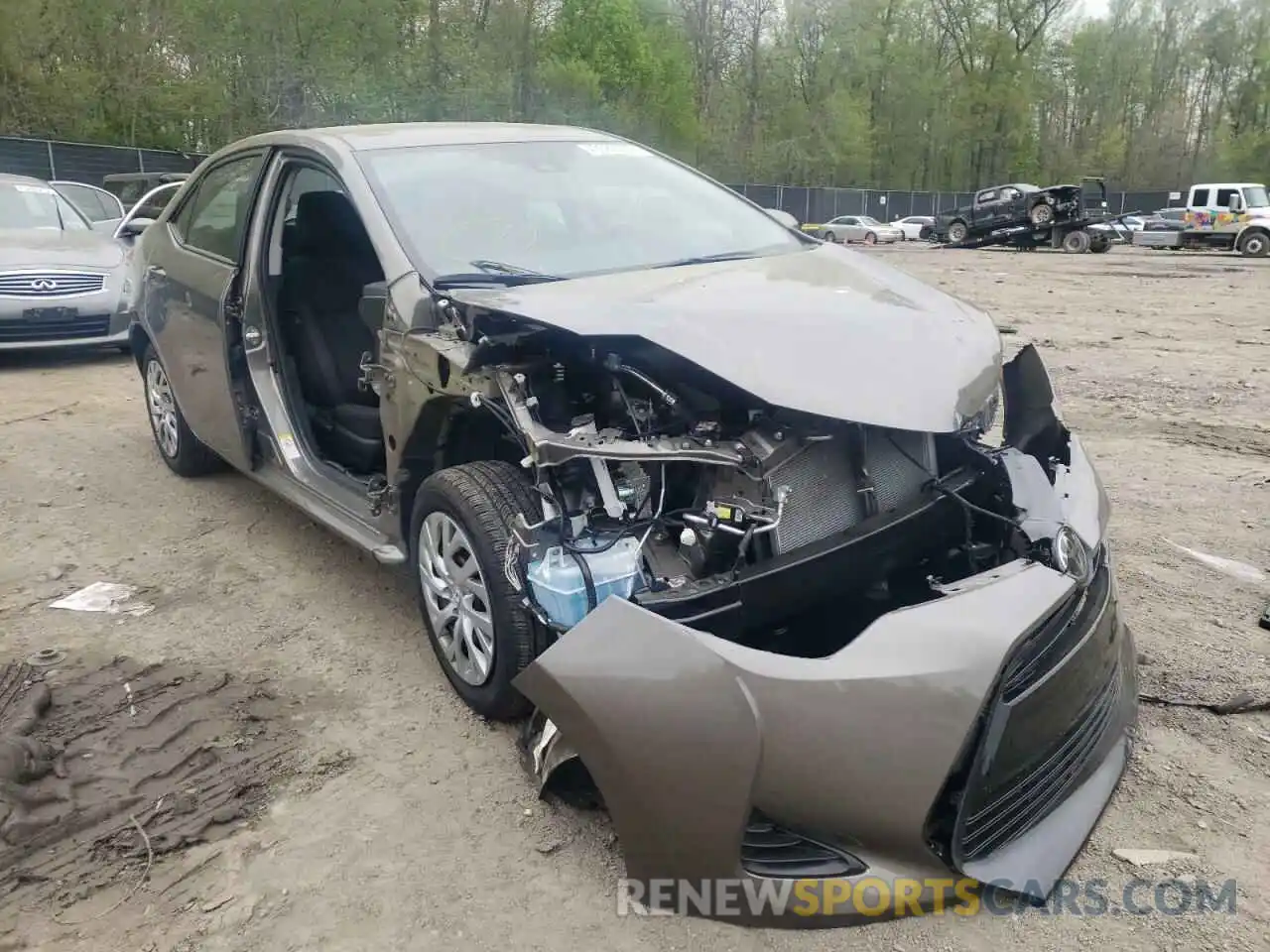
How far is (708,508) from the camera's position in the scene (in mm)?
2477

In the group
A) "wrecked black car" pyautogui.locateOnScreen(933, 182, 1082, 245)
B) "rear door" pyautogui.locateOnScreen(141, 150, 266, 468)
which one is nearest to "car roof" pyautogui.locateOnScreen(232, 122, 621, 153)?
"rear door" pyautogui.locateOnScreen(141, 150, 266, 468)

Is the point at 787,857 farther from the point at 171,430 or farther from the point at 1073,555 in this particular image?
the point at 171,430

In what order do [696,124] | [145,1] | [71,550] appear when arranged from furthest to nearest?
[696,124], [145,1], [71,550]

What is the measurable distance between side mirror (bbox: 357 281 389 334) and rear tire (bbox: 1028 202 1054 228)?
1082 inches

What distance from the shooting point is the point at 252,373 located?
401 cm

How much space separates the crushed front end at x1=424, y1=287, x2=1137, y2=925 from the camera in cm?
200

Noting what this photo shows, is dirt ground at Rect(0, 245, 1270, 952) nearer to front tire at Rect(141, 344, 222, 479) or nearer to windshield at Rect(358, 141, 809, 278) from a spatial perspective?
front tire at Rect(141, 344, 222, 479)

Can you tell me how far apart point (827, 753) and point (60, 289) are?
8247 millimetres

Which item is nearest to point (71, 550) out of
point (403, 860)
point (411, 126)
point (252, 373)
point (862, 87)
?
point (252, 373)

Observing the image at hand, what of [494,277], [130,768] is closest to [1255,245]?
[494,277]

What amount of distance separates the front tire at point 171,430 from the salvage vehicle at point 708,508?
125 cm

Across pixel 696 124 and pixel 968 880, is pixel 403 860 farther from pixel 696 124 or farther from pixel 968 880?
pixel 696 124

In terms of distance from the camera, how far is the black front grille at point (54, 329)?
8.02 m

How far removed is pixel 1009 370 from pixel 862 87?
62.3 metres
